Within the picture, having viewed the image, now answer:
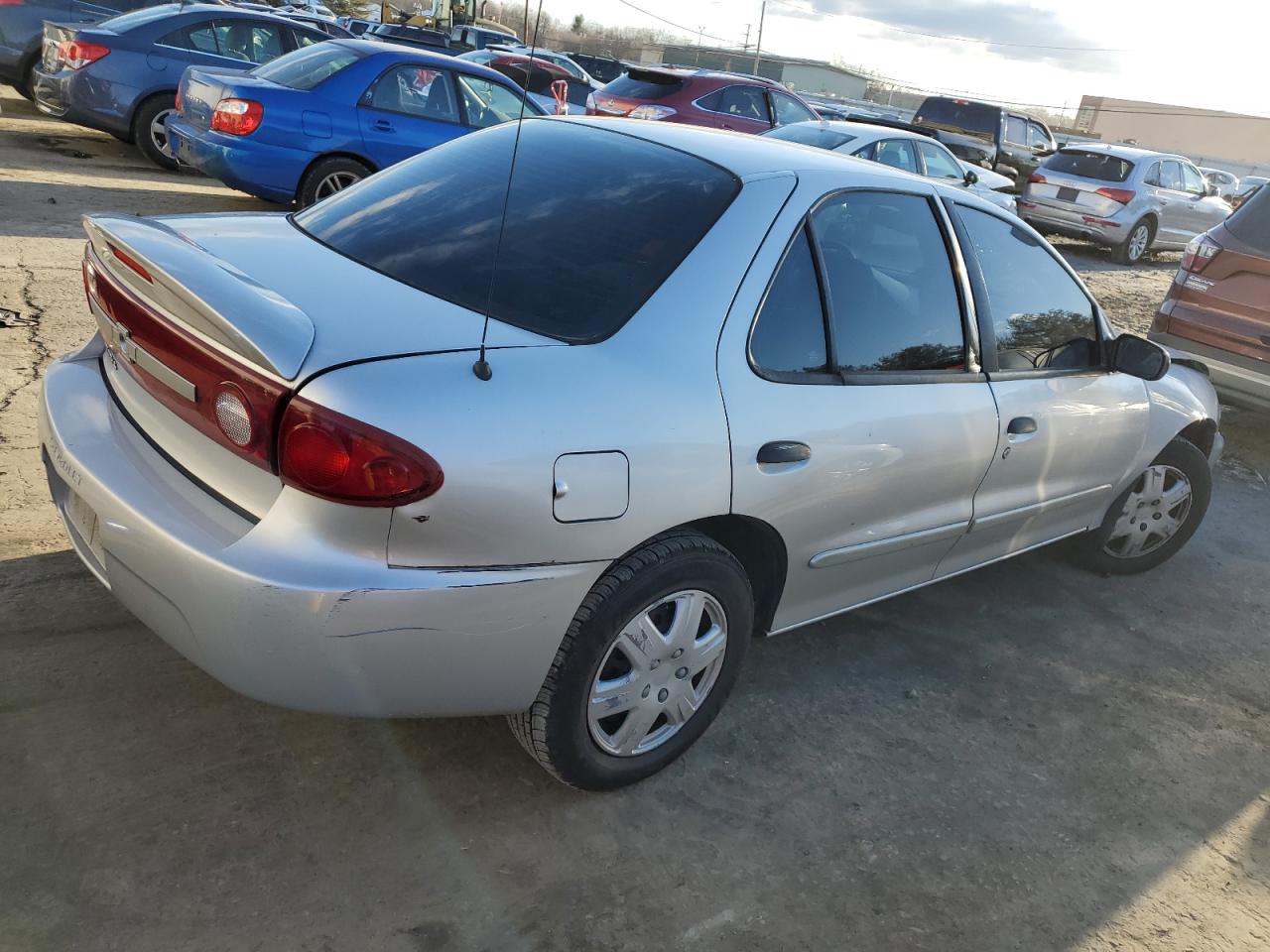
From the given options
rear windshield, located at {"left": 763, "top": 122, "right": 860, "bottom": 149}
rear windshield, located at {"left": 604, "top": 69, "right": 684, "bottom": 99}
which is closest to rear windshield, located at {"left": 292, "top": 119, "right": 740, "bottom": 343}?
rear windshield, located at {"left": 763, "top": 122, "right": 860, "bottom": 149}

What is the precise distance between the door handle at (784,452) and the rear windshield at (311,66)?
22.6 ft

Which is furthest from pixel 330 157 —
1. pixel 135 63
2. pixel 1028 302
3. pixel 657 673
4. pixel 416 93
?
pixel 657 673

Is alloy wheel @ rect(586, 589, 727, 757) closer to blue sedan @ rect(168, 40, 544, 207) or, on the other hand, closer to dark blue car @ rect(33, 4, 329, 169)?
blue sedan @ rect(168, 40, 544, 207)

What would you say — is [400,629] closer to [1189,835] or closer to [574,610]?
[574,610]

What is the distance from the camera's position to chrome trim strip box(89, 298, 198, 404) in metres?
2.25

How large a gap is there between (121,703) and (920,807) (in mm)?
2213

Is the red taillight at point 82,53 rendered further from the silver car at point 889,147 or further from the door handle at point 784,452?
the door handle at point 784,452

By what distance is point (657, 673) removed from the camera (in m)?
2.60

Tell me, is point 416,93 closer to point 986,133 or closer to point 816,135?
point 816,135

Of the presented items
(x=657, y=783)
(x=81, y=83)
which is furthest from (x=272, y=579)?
(x=81, y=83)

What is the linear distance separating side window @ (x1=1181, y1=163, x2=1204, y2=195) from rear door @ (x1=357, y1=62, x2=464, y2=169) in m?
11.8

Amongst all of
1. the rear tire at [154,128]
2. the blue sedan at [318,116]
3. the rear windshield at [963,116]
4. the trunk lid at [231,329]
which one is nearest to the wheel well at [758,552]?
the trunk lid at [231,329]

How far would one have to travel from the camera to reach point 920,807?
287cm

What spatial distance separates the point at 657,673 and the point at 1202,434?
3.40 meters
